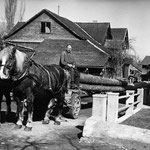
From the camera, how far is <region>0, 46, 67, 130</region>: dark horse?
7438mm

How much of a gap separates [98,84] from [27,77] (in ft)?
18.0

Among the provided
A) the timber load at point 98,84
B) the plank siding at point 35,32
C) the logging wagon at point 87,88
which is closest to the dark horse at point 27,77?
the logging wagon at point 87,88

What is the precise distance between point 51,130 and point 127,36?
3916cm

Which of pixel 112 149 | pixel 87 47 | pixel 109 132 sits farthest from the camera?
pixel 87 47

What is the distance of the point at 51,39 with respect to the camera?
33531mm

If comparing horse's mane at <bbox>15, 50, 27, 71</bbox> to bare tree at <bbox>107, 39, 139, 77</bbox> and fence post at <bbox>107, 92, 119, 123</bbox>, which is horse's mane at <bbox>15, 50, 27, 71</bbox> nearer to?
fence post at <bbox>107, 92, 119, 123</bbox>

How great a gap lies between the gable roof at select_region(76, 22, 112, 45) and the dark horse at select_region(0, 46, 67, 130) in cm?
2736

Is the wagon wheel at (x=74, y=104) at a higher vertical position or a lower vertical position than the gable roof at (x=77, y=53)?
lower

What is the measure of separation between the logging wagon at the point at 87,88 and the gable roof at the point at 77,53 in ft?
38.7

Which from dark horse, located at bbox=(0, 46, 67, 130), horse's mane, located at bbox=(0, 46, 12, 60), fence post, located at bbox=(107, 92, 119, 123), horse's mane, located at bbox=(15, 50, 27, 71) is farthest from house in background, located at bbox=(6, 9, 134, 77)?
horse's mane, located at bbox=(0, 46, 12, 60)

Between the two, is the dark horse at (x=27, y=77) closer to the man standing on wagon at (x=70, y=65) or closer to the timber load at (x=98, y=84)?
the man standing on wagon at (x=70, y=65)

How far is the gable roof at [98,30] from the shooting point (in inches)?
1447

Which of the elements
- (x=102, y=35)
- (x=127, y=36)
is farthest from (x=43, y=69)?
(x=127, y=36)

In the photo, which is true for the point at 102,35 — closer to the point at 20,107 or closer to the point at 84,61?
the point at 84,61
